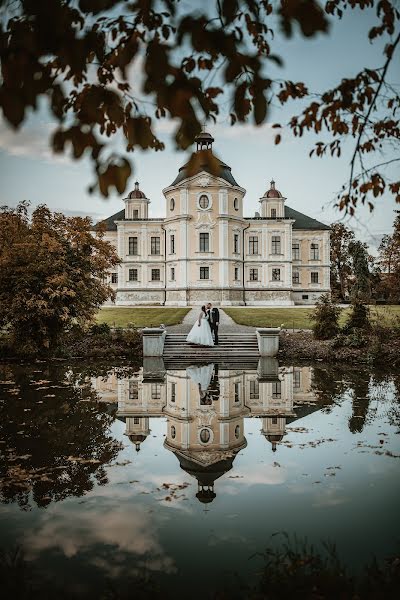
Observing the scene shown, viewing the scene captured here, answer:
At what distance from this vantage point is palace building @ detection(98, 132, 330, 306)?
4697cm

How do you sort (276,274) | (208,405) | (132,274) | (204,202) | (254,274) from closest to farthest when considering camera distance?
(208,405) < (204,202) < (254,274) < (276,274) < (132,274)

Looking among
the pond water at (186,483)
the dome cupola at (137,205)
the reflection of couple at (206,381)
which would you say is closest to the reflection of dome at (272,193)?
the dome cupola at (137,205)

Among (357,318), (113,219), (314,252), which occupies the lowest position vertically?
(357,318)

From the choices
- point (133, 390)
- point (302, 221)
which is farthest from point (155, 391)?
point (302, 221)

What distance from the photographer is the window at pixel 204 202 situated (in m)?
47.5

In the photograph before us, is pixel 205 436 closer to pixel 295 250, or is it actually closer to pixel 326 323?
pixel 326 323

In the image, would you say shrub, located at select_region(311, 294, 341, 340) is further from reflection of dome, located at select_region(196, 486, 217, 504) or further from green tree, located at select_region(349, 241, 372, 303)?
green tree, located at select_region(349, 241, 372, 303)

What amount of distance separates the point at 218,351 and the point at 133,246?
1359 inches

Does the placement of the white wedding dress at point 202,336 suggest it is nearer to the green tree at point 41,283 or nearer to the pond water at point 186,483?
the green tree at point 41,283

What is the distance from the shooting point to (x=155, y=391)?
41.9ft

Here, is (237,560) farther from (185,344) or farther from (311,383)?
(185,344)

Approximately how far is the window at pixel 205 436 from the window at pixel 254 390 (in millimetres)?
3319

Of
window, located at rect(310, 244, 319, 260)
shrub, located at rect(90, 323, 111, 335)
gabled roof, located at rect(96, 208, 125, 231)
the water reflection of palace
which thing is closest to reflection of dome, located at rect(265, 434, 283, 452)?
the water reflection of palace

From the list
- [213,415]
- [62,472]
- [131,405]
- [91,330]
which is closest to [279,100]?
[62,472]
